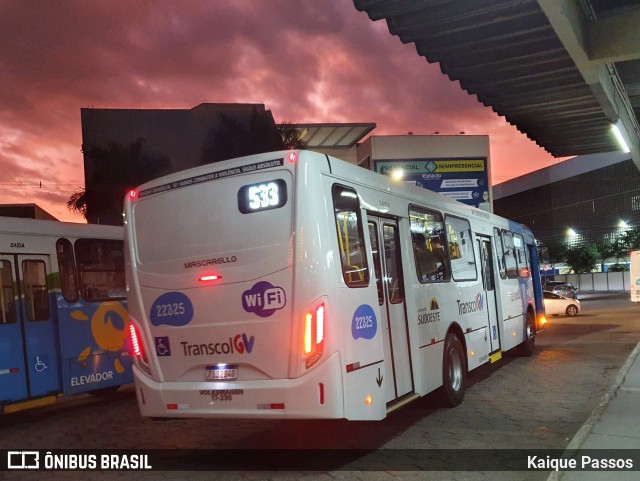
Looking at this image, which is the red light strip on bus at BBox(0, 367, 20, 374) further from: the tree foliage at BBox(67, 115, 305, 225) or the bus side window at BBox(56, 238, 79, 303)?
the tree foliage at BBox(67, 115, 305, 225)

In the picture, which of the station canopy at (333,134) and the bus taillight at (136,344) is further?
the station canopy at (333,134)

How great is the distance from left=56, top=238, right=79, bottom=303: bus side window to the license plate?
499 centimetres

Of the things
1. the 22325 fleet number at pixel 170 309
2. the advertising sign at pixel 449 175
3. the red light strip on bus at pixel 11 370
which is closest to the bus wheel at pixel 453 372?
the 22325 fleet number at pixel 170 309

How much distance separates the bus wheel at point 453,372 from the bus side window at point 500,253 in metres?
3.49

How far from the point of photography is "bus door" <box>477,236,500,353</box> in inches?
416

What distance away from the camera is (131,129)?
4372 centimetres

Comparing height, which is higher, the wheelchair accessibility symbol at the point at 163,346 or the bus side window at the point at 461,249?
the bus side window at the point at 461,249

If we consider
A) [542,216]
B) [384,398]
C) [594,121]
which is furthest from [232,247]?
[542,216]

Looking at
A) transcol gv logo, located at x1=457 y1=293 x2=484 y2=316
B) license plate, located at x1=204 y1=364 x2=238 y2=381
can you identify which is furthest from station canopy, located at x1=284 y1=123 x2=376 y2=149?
license plate, located at x1=204 y1=364 x2=238 y2=381

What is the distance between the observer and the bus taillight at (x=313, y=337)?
17.5ft

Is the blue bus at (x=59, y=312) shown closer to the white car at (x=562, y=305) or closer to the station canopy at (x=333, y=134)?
the white car at (x=562, y=305)

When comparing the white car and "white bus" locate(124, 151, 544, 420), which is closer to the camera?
"white bus" locate(124, 151, 544, 420)

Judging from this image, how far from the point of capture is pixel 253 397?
18.1 ft

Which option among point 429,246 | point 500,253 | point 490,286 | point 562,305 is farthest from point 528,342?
point 562,305
